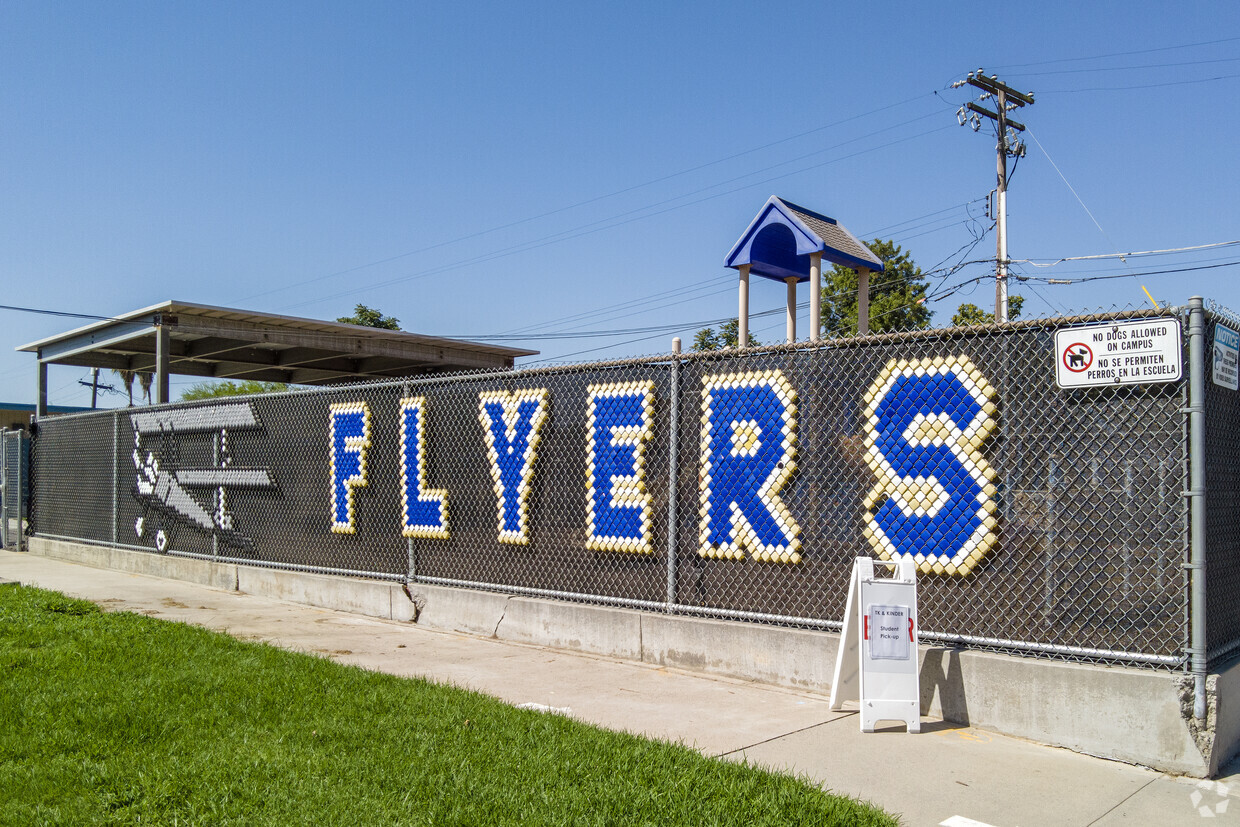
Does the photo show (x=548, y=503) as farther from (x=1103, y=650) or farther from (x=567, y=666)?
(x=1103, y=650)

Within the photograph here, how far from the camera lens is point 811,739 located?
18.2 ft

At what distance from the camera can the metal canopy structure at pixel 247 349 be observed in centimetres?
1830

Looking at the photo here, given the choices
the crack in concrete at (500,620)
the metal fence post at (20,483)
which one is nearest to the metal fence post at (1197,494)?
the crack in concrete at (500,620)

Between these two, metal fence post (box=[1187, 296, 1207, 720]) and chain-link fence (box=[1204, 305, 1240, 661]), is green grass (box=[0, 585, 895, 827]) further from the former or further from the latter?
chain-link fence (box=[1204, 305, 1240, 661])

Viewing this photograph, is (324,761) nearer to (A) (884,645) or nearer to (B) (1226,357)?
(A) (884,645)

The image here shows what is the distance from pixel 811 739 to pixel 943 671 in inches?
41.0

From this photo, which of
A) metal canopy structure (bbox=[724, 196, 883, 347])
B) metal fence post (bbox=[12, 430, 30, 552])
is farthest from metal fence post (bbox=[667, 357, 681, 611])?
metal fence post (bbox=[12, 430, 30, 552])

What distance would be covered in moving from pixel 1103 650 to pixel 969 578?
0.83m

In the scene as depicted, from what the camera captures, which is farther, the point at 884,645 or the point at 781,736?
the point at 884,645

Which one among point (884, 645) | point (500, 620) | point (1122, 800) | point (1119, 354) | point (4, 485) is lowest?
point (1122, 800)

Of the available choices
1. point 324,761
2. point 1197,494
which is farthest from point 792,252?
point 324,761

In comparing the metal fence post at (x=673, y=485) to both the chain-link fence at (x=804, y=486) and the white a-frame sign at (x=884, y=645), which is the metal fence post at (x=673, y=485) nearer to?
the chain-link fence at (x=804, y=486)

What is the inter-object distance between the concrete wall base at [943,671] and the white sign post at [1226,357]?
5.53 feet

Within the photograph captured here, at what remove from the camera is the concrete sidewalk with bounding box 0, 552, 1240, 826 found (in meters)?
4.56
